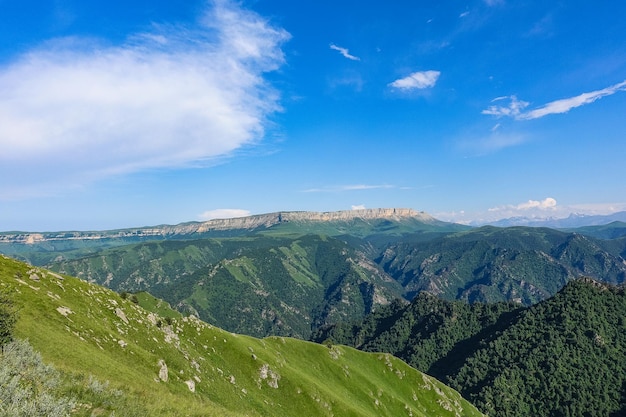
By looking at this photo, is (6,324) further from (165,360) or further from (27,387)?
(165,360)

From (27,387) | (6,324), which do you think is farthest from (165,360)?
(27,387)

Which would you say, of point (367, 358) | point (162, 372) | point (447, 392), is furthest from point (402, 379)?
point (162, 372)

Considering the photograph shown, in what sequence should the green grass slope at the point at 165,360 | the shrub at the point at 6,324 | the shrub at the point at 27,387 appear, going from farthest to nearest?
1. the green grass slope at the point at 165,360
2. the shrub at the point at 6,324
3. the shrub at the point at 27,387

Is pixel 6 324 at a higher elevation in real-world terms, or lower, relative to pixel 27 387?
lower

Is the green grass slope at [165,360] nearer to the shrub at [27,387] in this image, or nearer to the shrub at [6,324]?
the shrub at [27,387]

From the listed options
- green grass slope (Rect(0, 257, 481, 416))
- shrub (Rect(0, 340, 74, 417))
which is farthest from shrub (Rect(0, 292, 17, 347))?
green grass slope (Rect(0, 257, 481, 416))

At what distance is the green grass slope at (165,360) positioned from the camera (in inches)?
1754

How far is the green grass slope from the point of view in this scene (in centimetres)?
4456

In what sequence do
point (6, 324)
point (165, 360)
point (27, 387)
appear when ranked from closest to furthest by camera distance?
point (27, 387), point (6, 324), point (165, 360)

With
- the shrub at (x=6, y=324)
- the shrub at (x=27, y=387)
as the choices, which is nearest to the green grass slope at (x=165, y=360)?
the shrub at (x=27, y=387)

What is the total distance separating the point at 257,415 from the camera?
263 feet

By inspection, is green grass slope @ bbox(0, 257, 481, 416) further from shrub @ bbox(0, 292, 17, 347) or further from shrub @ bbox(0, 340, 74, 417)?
shrub @ bbox(0, 292, 17, 347)

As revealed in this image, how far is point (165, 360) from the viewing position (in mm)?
75125

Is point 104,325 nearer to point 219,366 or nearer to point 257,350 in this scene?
point 219,366
